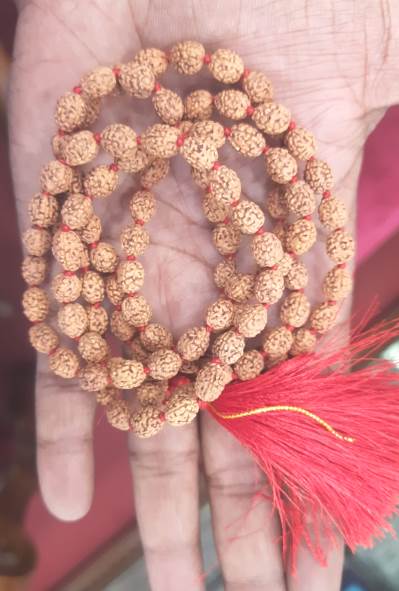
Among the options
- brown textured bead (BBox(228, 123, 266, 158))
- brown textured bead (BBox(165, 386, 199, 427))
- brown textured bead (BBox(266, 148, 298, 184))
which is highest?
brown textured bead (BBox(228, 123, 266, 158))

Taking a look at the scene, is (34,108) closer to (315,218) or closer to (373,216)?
(315,218)

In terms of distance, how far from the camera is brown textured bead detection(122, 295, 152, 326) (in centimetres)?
73

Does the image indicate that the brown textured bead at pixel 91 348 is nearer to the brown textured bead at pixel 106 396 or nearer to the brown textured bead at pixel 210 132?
the brown textured bead at pixel 106 396

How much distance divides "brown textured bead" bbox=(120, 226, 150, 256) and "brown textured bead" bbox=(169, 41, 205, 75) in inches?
7.7

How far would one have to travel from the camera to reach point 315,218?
31.1 inches

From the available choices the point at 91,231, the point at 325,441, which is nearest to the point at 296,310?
the point at 325,441

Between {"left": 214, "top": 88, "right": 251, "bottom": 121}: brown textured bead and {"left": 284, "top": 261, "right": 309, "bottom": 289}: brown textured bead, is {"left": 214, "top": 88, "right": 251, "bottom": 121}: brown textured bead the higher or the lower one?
the higher one

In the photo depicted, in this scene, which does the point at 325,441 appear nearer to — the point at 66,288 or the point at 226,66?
the point at 66,288

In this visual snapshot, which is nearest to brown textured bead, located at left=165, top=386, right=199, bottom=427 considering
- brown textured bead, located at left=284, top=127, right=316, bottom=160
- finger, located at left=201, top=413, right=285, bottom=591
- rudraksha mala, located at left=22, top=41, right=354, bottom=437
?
rudraksha mala, located at left=22, top=41, right=354, bottom=437

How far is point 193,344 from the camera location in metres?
0.72

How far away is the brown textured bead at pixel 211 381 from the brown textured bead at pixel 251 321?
0.05 meters

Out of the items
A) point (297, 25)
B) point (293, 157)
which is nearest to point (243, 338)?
point (293, 157)

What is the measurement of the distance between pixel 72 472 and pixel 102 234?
30 centimetres

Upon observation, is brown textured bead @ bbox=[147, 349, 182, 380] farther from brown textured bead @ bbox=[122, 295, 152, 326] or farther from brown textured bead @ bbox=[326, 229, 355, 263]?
brown textured bead @ bbox=[326, 229, 355, 263]
